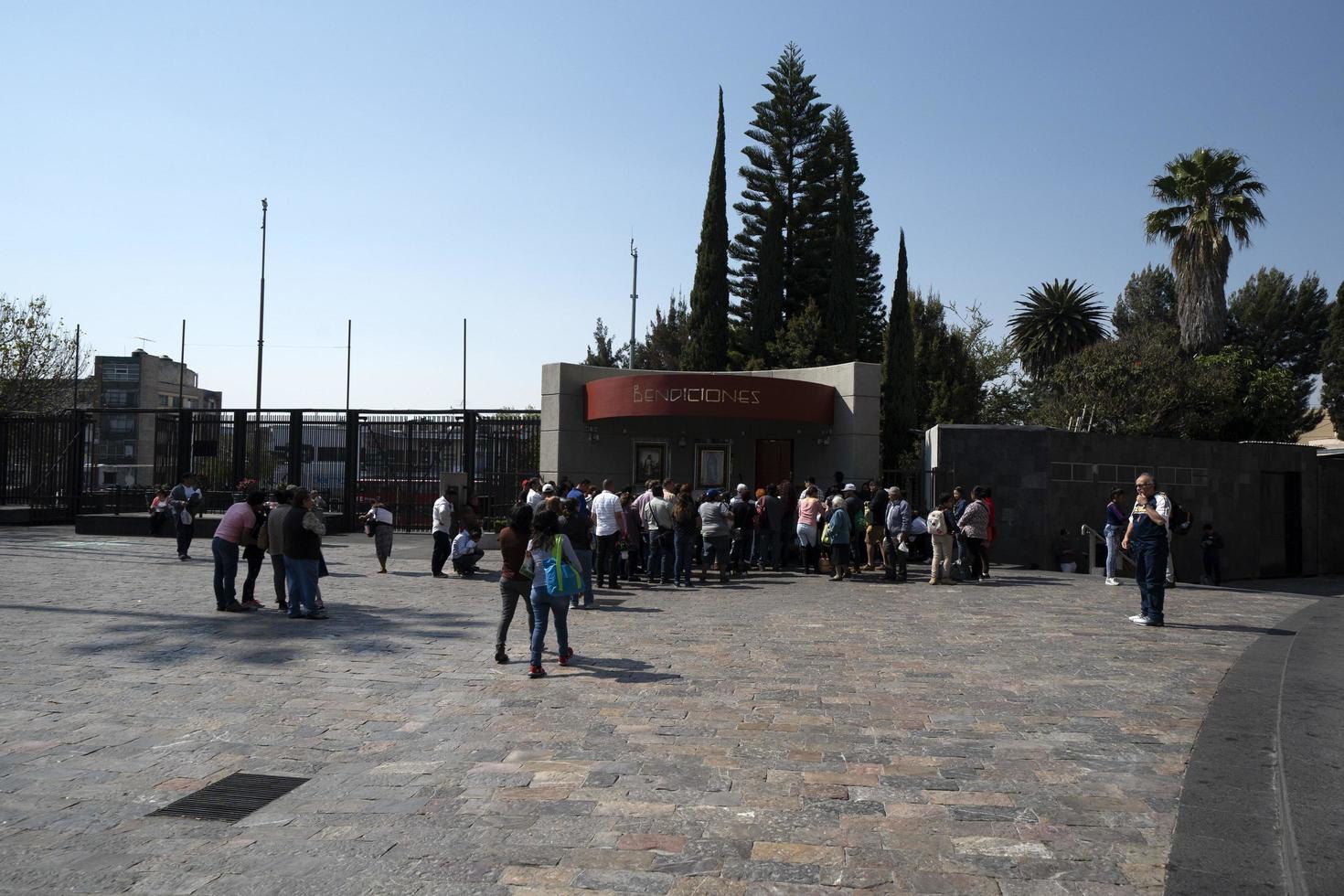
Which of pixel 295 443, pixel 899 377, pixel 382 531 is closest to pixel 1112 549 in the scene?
pixel 382 531

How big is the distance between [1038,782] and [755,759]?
159 cm

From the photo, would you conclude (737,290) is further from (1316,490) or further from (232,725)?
(232,725)

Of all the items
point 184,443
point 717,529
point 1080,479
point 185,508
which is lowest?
point 717,529

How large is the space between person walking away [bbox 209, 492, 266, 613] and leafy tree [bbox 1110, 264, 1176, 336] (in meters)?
63.9

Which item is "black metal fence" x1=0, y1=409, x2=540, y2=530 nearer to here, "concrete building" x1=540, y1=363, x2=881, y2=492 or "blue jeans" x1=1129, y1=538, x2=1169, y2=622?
"concrete building" x1=540, y1=363, x2=881, y2=492

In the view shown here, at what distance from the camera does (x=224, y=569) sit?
11.3 metres

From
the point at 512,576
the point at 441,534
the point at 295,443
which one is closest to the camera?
the point at 512,576

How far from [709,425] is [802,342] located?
16885 mm

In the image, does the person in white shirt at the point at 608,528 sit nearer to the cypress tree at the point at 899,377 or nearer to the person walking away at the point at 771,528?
the person walking away at the point at 771,528

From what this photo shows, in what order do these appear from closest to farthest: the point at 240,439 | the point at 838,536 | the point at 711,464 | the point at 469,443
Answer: the point at 838,536
the point at 711,464
the point at 469,443
the point at 240,439

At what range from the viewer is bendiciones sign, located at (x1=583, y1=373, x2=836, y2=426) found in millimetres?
20078

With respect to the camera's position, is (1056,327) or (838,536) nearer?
(838,536)

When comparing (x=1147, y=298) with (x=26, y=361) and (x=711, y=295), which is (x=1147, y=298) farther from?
(x=26, y=361)

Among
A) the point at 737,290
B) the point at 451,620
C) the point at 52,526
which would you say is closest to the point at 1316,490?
the point at 737,290
